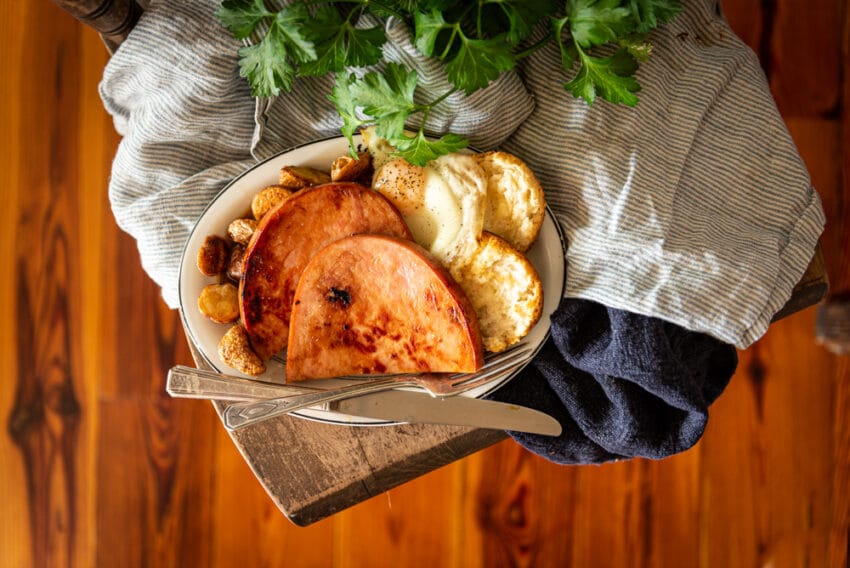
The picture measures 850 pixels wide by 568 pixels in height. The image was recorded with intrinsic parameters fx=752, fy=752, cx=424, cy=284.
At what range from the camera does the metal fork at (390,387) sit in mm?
979

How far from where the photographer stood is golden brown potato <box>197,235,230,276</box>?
1.06 meters

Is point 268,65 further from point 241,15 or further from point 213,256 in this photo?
point 213,256

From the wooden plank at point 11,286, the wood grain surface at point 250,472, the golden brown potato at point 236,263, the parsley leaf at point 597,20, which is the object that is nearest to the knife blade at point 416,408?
the golden brown potato at point 236,263

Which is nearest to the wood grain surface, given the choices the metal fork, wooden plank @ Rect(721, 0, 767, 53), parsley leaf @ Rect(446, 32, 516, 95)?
wooden plank @ Rect(721, 0, 767, 53)

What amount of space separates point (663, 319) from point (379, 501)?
0.89 m

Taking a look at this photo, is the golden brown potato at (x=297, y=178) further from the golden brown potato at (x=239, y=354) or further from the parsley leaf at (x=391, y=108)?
the golden brown potato at (x=239, y=354)

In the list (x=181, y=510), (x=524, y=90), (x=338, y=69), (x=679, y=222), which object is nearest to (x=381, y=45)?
(x=338, y=69)

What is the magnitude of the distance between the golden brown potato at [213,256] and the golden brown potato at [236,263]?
0.01 meters

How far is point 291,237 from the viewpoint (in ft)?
3.39

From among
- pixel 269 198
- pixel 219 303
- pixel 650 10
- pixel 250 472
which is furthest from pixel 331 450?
pixel 650 10

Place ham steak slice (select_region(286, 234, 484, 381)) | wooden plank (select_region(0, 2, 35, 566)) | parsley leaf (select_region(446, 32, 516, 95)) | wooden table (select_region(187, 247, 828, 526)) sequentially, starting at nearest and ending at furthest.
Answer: parsley leaf (select_region(446, 32, 516, 95))
ham steak slice (select_region(286, 234, 484, 381))
wooden table (select_region(187, 247, 828, 526))
wooden plank (select_region(0, 2, 35, 566))

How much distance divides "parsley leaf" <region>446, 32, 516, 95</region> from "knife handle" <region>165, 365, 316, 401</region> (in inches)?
17.8

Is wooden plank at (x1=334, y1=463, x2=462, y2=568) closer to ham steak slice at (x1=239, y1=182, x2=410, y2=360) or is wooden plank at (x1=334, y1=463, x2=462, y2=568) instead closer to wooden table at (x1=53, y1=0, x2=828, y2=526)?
wooden table at (x1=53, y1=0, x2=828, y2=526)

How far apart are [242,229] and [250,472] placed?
2.51 feet
